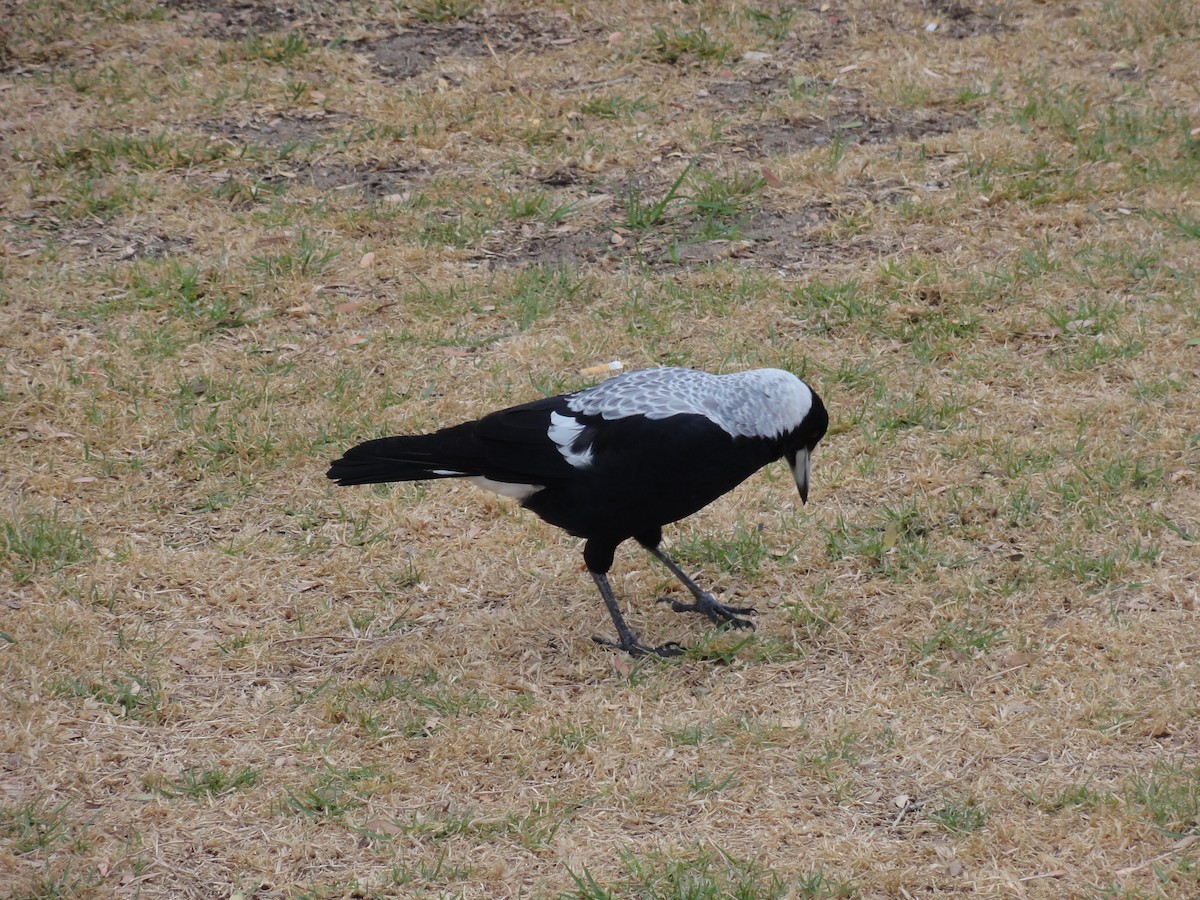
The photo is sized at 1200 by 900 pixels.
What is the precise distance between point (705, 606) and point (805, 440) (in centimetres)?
63

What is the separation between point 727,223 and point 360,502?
263 cm

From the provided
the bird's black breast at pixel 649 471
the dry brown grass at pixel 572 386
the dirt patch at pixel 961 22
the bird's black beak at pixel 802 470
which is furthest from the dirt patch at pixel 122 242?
the dirt patch at pixel 961 22

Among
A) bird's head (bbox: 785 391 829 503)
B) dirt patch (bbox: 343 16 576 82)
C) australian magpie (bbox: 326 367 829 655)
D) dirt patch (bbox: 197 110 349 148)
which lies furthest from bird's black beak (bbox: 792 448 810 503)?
dirt patch (bbox: 343 16 576 82)

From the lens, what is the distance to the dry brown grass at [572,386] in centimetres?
357

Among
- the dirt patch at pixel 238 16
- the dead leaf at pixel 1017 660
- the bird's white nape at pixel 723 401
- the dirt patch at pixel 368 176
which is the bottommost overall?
the dead leaf at pixel 1017 660

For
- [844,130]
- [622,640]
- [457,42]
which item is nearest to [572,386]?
[622,640]

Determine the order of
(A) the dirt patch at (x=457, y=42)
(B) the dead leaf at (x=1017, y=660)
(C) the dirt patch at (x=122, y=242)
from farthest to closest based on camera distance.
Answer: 1. (A) the dirt patch at (x=457, y=42)
2. (C) the dirt patch at (x=122, y=242)
3. (B) the dead leaf at (x=1017, y=660)

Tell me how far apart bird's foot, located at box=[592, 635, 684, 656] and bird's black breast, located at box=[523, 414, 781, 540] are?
0.36 metres

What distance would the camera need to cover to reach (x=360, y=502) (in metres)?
5.05

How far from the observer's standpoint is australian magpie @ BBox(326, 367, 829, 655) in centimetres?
411

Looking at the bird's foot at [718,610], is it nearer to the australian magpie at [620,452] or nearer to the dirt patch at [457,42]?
the australian magpie at [620,452]

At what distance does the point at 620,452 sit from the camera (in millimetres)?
4133

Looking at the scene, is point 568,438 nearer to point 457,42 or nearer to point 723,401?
point 723,401

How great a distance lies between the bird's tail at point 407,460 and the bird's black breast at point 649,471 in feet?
1.06
